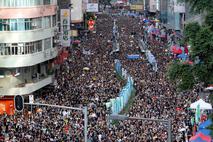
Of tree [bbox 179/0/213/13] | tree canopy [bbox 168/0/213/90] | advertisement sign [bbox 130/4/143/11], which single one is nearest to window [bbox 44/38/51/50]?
tree canopy [bbox 168/0/213/90]

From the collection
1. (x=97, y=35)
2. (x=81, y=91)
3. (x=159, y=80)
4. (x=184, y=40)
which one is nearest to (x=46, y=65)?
(x=81, y=91)

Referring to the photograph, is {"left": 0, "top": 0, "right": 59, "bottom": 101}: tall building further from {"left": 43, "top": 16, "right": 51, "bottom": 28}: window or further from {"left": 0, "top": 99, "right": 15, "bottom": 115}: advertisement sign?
{"left": 0, "top": 99, "right": 15, "bottom": 115}: advertisement sign

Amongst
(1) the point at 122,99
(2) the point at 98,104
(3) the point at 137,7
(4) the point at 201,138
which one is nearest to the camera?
(4) the point at 201,138

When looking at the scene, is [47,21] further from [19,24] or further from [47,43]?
[19,24]

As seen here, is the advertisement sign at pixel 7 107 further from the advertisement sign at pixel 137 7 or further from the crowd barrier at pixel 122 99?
the advertisement sign at pixel 137 7

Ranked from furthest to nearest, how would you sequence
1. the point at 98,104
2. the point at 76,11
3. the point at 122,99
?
the point at 76,11
the point at 122,99
the point at 98,104

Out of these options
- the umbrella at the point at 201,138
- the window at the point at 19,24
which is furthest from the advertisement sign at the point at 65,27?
the umbrella at the point at 201,138

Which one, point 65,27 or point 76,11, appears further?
point 76,11

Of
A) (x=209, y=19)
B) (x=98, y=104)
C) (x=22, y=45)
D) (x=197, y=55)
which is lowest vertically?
(x=98, y=104)

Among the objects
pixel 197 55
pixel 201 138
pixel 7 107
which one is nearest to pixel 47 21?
pixel 7 107
